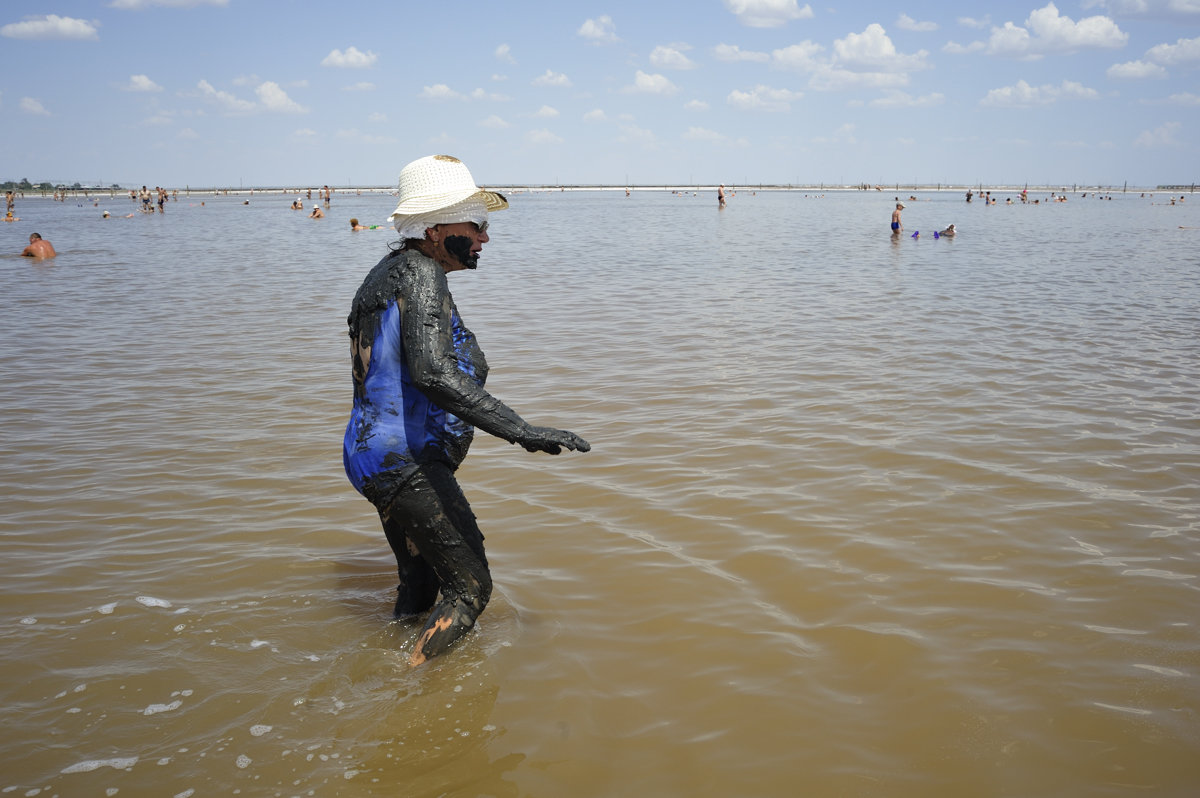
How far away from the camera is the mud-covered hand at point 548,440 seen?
2.99 m

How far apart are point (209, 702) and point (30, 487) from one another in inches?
135

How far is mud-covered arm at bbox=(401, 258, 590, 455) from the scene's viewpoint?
294 centimetres

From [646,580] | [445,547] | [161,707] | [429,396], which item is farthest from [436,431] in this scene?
[646,580]

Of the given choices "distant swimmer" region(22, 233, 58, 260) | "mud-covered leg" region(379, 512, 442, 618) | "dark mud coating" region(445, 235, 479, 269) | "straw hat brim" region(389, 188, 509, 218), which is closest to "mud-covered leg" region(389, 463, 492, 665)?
"mud-covered leg" region(379, 512, 442, 618)

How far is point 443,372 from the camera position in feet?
9.63

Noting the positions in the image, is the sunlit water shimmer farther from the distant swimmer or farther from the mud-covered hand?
the distant swimmer

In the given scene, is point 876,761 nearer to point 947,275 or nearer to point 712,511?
point 712,511

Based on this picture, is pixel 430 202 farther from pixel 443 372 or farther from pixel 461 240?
pixel 443 372

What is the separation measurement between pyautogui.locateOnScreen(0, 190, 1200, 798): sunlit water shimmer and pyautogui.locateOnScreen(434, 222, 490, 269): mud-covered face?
5.77 feet

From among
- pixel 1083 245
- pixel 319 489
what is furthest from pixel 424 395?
pixel 1083 245

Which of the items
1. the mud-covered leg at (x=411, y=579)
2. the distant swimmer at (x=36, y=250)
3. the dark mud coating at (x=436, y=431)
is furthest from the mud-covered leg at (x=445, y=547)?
the distant swimmer at (x=36, y=250)

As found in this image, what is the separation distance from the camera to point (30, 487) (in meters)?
5.63

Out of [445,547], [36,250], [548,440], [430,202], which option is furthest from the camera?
[36,250]

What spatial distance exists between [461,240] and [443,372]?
64 centimetres
